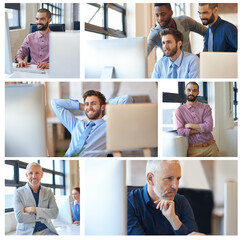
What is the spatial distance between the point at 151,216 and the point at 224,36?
1063 millimetres

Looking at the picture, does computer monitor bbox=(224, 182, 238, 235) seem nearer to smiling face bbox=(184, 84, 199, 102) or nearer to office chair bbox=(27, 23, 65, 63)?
smiling face bbox=(184, 84, 199, 102)

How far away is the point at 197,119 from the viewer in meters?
2.78

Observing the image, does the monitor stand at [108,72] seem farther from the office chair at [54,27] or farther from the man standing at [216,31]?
the man standing at [216,31]

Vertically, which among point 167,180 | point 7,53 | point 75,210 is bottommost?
point 75,210

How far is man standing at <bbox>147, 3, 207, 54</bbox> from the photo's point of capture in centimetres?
274

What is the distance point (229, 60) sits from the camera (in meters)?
2.75

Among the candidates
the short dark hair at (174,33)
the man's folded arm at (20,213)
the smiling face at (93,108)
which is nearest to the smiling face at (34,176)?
the man's folded arm at (20,213)

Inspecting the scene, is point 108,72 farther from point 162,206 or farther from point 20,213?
point 20,213

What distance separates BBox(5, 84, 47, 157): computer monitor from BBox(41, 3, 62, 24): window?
0.37 meters

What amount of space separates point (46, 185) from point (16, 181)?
173mm

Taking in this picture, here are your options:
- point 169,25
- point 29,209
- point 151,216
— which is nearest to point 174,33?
point 169,25

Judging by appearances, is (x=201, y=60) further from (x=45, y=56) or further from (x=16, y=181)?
(x=16, y=181)

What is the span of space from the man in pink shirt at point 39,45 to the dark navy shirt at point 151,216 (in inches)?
34.9

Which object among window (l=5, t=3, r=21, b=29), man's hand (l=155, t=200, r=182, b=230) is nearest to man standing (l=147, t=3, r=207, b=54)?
window (l=5, t=3, r=21, b=29)
